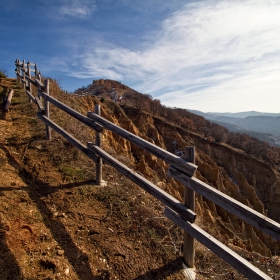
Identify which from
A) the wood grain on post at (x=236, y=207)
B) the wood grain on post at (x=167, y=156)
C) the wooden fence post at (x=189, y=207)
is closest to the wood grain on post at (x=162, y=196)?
the wooden fence post at (x=189, y=207)

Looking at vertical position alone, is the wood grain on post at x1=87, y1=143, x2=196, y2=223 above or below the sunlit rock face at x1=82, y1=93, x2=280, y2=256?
above

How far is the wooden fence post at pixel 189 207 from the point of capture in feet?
9.11

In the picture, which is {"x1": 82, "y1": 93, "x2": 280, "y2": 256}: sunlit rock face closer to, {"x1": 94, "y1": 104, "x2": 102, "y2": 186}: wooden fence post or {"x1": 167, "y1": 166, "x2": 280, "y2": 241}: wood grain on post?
{"x1": 94, "y1": 104, "x2": 102, "y2": 186}: wooden fence post

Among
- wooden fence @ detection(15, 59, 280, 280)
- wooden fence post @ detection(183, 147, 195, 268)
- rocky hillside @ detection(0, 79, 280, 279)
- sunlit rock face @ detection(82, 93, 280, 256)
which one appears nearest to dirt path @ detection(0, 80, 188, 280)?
rocky hillside @ detection(0, 79, 280, 279)

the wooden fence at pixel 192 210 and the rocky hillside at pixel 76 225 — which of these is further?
the rocky hillside at pixel 76 225

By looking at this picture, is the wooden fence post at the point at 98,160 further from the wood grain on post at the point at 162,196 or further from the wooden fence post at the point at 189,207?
the wooden fence post at the point at 189,207

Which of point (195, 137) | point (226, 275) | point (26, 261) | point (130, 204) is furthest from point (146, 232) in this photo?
point (195, 137)

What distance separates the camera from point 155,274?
2855 millimetres

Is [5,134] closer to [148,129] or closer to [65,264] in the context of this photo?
[65,264]

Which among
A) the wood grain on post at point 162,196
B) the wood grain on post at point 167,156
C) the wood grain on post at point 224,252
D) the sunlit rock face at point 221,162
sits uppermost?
the wood grain on post at point 167,156

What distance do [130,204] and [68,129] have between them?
409 cm

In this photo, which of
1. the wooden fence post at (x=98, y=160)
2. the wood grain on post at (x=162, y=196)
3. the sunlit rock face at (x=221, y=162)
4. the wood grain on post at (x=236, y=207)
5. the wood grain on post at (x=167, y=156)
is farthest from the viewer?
the sunlit rock face at (x=221, y=162)

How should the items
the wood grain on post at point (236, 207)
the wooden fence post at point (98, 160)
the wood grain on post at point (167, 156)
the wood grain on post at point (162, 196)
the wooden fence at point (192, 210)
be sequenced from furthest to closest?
1. the wooden fence post at point (98, 160)
2. the wood grain on post at point (162, 196)
3. the wood grain on post at point (167, 156)
4. the wooden fence at point (192, 210)
5. the wood grain on post at point (236, 207)

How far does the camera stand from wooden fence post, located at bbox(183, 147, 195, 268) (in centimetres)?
278
